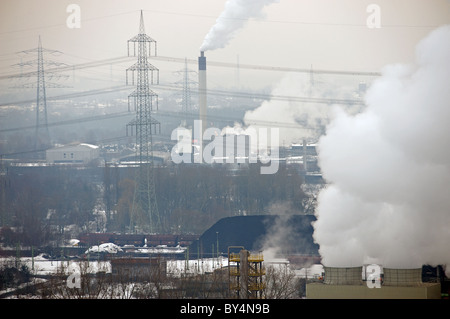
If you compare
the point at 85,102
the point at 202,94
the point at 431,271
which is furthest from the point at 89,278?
the point at 85,102

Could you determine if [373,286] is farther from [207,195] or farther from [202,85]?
[202,85]

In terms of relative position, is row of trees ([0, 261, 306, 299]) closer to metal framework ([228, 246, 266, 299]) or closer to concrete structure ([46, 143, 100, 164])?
metal framework ([228, 246, 266, 299])

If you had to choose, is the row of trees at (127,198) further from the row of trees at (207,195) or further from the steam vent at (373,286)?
the steam vent at (373,286)

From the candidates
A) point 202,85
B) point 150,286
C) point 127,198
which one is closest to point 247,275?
point 150,286

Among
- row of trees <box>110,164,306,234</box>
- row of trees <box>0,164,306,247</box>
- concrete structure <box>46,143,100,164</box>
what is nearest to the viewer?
row of trees <box>0,164,306,247</box>

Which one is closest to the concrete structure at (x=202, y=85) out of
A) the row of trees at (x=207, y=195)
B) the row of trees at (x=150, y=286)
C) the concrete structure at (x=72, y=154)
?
the row of trees at (x=207, y=195)

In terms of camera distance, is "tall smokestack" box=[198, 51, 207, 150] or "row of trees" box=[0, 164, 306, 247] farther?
"tall smokestack" box=[198, 51, 207, 150]

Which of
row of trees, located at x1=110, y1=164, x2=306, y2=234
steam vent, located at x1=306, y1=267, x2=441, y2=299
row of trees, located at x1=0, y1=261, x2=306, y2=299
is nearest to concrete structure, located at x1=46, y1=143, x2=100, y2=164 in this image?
row of trees, located at x1=110, y1=164, x2=306, y2=234
